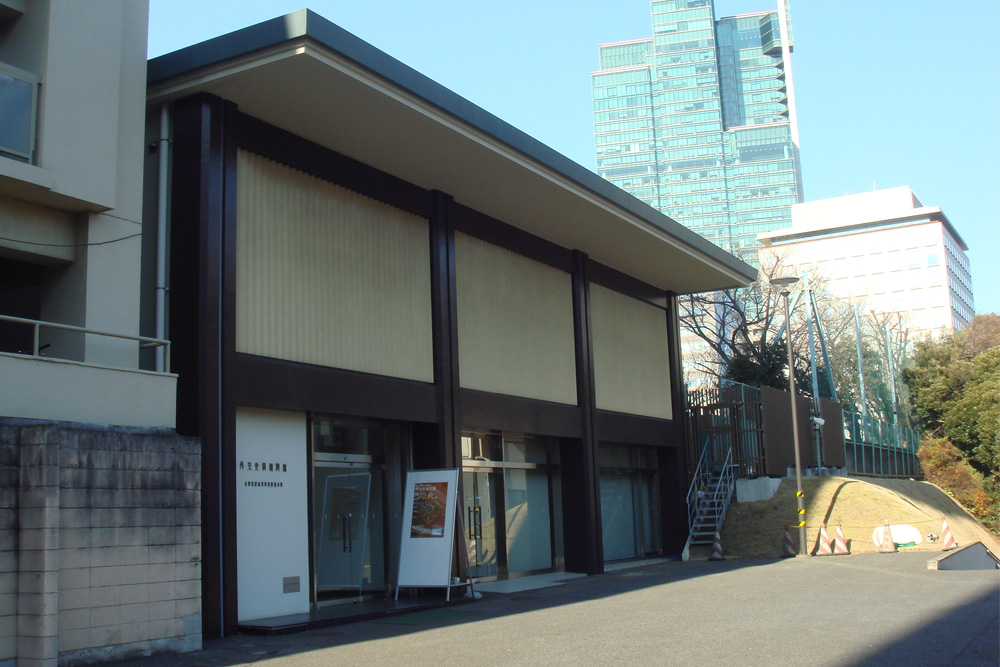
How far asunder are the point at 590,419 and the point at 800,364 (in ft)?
90.7

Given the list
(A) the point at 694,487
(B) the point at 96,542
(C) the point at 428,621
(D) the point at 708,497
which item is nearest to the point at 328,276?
(C) the point at 428,621

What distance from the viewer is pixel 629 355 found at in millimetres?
23953

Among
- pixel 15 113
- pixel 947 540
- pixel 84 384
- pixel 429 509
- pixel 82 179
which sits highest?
pixel 15 113

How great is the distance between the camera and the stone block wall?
887 centimetres

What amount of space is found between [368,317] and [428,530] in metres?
3.57

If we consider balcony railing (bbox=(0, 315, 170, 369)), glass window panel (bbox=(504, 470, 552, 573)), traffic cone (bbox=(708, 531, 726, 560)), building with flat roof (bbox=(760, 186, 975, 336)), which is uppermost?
building with flat roof (bbox=(760, 186, 975, 336))

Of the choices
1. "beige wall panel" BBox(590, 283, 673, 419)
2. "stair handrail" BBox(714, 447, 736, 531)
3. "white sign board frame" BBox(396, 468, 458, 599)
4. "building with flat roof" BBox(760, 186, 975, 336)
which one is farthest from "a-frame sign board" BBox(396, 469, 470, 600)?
"building with flat roof" BBox(760, 186, 975, 336)

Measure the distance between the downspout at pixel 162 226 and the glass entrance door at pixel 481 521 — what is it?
24.0 feet

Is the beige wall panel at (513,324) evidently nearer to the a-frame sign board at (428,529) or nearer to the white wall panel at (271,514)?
the a-frame sign board at (428,529)

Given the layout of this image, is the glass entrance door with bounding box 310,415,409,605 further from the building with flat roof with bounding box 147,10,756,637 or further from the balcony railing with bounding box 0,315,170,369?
the balcony railing with bounding box 0,315,170,369

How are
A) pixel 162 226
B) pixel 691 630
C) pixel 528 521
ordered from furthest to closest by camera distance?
pixel 528 521 < pixel 162 226 < pixel 691 630

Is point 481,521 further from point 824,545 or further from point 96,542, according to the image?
point 96,542

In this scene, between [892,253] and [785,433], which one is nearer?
[785,433]

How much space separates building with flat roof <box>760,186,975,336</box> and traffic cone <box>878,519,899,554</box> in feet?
291
